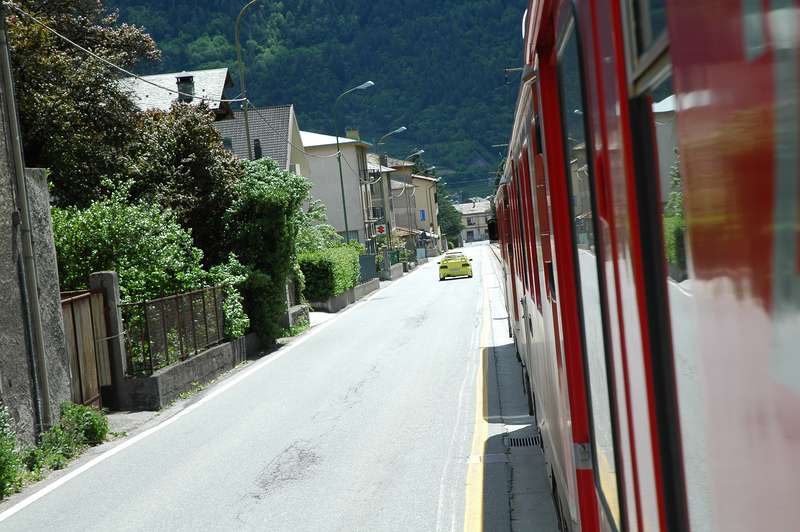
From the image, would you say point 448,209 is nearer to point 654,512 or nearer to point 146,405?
point 146,405

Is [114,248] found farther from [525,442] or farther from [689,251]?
[689,251]

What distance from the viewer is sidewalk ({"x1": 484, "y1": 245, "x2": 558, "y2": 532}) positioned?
313 inches

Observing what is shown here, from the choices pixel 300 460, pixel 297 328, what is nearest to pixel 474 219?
pixel 297 328

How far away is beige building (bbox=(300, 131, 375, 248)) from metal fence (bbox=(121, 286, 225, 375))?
179 ft

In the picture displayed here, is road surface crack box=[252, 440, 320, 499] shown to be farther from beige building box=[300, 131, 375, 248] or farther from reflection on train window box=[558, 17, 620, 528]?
beige building box=[300, 131, 375, 248]

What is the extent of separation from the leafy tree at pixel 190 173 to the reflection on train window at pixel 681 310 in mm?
25431

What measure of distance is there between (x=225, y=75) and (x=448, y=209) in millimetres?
107305

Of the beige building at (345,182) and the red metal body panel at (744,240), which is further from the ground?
the beige building at (345,182)

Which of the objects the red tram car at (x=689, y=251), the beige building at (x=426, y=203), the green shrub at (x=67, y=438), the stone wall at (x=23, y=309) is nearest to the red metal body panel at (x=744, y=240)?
the red tram car at (x=689, y=251)

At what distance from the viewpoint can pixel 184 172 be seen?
2872 cm

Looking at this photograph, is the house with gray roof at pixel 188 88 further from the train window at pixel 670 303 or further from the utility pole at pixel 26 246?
the train window at pixel 670 303

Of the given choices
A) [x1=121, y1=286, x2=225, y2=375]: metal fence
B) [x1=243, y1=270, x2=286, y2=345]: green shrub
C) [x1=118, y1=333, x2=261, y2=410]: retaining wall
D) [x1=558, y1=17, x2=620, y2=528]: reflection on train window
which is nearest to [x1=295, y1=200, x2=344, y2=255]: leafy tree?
[x1=243, y1=270, x2=286, y2=345]: green shrub

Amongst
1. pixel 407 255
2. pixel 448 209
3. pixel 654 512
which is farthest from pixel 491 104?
pixel 654 512

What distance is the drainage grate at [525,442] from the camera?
421 inches
